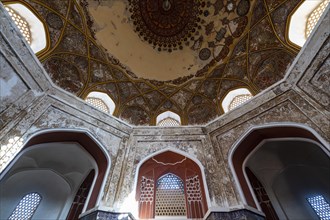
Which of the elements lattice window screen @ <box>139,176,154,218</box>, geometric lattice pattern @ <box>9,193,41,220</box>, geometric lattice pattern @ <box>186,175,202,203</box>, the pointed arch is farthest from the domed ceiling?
geometric lattice pattern @ <box>9,193,41,220</box>

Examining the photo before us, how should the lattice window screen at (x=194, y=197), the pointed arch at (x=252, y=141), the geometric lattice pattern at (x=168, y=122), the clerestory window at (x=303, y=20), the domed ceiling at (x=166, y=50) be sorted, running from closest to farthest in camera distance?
the pointed arch at (x=252, y=141), the lattice window screen at (x=194, y=197), the clerestory window at (x=303, y=20), the domed ceiling at (x=166, y=50), the geometric lattice pattern at (x=168, y=122)

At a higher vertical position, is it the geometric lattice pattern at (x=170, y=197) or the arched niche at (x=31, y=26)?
the arched niche at (x=31, y=26)

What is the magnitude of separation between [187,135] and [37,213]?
614 centimetres

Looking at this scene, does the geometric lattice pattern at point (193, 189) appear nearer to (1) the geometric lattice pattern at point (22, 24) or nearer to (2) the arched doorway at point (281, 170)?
(2) the arched doorway at point (281, 170)

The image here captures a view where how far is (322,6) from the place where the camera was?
6336 mm

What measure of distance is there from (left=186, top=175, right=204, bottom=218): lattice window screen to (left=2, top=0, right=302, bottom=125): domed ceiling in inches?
122

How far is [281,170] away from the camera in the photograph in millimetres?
7270

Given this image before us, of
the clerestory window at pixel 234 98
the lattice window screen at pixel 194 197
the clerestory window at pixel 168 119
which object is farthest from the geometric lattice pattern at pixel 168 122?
the lattice window screen at pixel 194 197

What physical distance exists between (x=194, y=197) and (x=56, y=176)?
5.44 m

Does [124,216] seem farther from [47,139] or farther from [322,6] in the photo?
[322,6]

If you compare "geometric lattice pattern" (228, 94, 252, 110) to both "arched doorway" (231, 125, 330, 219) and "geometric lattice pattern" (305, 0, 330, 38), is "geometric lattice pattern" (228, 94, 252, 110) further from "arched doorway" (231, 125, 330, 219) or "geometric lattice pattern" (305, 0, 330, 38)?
"geometric lattice pattern" (305, 0, 330, 38)

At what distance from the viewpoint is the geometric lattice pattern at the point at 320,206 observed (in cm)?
642

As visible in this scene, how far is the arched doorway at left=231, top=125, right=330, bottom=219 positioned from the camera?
20.1 feet

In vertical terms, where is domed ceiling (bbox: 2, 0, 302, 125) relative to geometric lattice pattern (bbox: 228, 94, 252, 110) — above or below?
above
